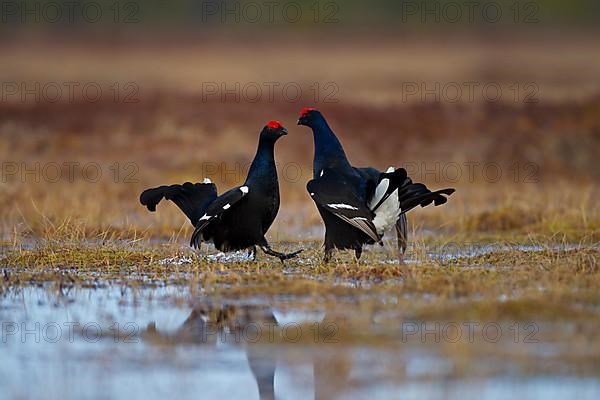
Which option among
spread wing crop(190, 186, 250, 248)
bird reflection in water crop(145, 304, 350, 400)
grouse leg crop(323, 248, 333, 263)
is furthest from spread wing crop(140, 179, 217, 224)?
bird reflection in water crop(145, 304, 350, 400)

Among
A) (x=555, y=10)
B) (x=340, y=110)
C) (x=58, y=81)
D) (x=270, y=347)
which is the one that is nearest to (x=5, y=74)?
(x=58, y=81)

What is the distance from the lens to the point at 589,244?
11.6 metres

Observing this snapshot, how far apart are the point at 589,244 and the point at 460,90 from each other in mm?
15058

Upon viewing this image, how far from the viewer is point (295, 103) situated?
2417 cm

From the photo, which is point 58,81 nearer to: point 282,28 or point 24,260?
point 282,28

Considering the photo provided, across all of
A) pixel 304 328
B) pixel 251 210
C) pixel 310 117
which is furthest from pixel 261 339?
pixel 310 117

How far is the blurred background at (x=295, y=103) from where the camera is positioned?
15.9 metres

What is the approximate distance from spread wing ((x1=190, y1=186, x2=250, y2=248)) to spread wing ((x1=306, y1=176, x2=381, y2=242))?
0.71 meters

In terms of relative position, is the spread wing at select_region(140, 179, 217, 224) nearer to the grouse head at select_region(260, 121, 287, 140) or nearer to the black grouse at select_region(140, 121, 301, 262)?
the black grouse at select_region(140, 121, 301, 262)

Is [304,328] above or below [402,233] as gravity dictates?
below

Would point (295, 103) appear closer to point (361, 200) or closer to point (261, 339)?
point (361, 200)

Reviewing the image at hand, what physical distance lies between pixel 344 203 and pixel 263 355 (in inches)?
129

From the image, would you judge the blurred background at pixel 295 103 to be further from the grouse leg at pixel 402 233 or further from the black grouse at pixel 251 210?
the grouse leg at pixel 402 233

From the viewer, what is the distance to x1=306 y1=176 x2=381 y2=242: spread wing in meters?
9.84
